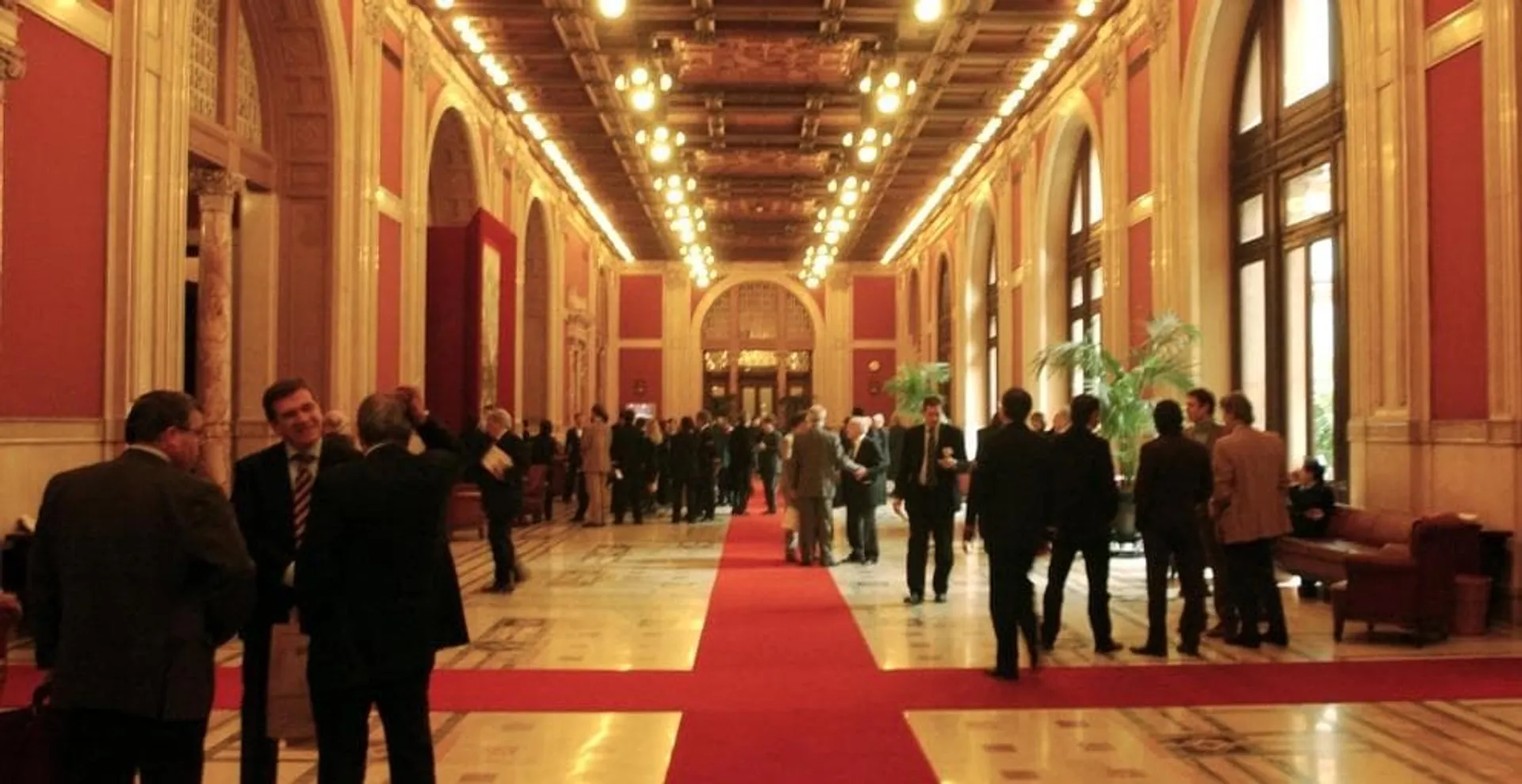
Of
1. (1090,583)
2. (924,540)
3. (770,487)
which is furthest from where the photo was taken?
(770,487)

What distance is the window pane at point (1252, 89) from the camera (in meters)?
11.7

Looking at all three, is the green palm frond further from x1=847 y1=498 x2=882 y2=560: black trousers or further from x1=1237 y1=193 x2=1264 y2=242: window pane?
x1=847 y1=498 x2=882 y2=560: black trousers

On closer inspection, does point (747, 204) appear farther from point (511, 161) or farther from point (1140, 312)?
point (1140, 312)

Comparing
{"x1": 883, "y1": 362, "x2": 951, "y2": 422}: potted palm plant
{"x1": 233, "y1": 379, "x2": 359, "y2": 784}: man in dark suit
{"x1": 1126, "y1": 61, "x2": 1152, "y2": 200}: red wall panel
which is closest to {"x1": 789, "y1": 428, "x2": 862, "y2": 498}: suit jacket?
{"x1": 1126, "y1": 61, "x2": 1152, "y2": 200}: red wall panel

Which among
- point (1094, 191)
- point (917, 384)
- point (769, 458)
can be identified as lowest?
point (769, 458)

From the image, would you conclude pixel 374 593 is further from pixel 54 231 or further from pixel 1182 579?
pixel 54 231

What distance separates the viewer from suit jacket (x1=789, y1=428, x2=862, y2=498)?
11.1 metres

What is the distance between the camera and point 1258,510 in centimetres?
710

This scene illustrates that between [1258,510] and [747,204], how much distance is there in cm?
1884

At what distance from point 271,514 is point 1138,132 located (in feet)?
38.9

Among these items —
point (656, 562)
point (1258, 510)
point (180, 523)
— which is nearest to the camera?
point (180, 523)

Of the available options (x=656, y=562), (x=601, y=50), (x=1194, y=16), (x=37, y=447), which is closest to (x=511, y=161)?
(x=601, y=50)

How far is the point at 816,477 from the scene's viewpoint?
11.2m

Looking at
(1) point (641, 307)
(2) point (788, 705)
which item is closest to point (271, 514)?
(2) point (788, 705)
